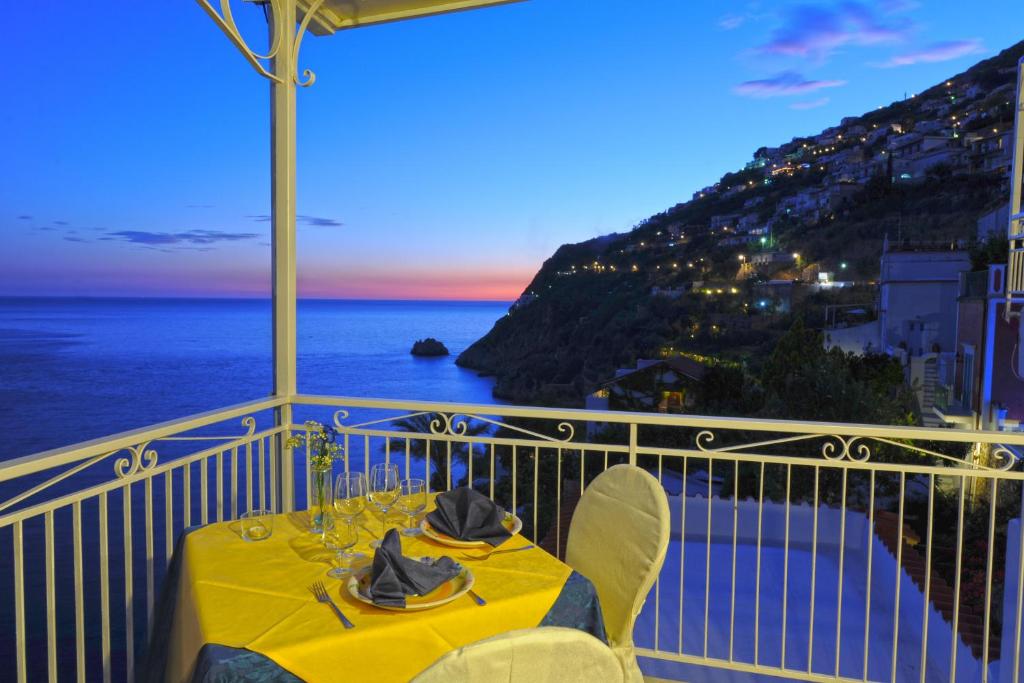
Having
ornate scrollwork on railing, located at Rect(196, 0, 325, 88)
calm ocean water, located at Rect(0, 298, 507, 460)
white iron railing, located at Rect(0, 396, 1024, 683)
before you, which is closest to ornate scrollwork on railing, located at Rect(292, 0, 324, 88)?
ornate scrollwork on railing, located at Rect(196, 0, 325, 88)

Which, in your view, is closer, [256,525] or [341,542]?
[341,542]

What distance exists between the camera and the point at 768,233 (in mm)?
20172

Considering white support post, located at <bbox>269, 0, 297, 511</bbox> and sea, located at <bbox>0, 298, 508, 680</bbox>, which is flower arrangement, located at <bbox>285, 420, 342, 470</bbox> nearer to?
white support post, located at <bbox>269, 0, 297, 511</bbox>

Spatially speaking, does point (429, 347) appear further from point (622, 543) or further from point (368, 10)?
point (622, 543)

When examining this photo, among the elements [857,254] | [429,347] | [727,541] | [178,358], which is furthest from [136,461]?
[429,347]

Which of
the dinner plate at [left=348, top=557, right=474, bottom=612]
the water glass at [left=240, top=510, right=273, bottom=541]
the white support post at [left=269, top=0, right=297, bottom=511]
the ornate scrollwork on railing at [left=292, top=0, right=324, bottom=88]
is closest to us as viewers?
the dinner plate at [left=348, top=557, right=474, bottom=612]

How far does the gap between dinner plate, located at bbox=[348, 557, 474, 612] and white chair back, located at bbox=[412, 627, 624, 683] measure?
474 millimetres

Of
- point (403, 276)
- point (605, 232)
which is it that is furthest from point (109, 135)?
point (605, 232)

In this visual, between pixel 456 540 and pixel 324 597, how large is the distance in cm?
40

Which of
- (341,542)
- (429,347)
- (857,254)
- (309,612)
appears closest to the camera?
(309,612)

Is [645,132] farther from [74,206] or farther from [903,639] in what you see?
[903,639]

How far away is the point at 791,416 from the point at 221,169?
15903mm

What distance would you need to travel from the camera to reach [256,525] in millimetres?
1801

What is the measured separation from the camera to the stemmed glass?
1.65m
